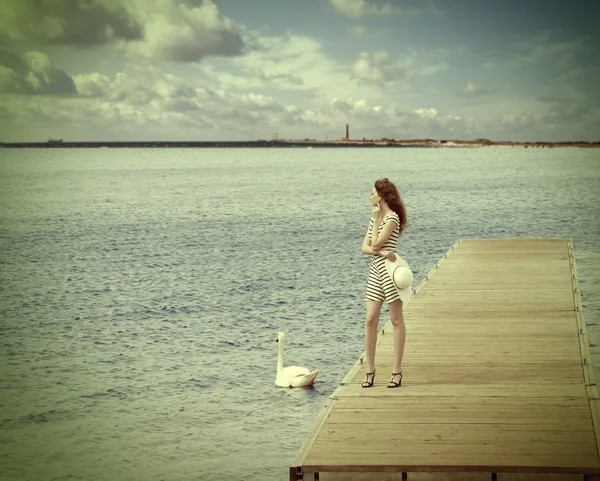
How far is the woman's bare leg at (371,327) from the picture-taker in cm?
1013

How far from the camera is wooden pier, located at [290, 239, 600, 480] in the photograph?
8.12m

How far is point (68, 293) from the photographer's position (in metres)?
26.2

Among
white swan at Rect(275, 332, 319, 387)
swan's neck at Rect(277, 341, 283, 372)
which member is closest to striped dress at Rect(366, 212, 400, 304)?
swan's neck at Rect(277, 341, 283, 372)

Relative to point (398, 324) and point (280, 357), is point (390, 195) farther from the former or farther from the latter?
point (280, 357)

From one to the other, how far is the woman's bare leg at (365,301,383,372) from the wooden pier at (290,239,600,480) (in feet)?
1.26

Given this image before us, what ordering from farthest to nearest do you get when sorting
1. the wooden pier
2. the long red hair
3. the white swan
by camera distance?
the white swan
the long red hair
the wooden pier

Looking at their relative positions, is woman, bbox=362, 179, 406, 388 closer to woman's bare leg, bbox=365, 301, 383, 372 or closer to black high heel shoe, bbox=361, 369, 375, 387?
woman's bare leg, bbox=365, 301, 383, 372

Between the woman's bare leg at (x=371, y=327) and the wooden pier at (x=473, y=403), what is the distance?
38 cm

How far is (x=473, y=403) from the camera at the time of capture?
394 inches

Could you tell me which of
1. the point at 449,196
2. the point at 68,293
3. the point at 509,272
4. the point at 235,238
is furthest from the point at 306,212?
the point at 509,272

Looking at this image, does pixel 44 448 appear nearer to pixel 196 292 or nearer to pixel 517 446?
pixel 517 446

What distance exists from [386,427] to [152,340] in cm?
1081

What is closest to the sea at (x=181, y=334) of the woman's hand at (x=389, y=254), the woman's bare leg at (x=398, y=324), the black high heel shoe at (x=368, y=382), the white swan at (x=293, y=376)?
the white swan at (x=293, y=376)

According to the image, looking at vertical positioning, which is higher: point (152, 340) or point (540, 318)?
point (540, 318)
